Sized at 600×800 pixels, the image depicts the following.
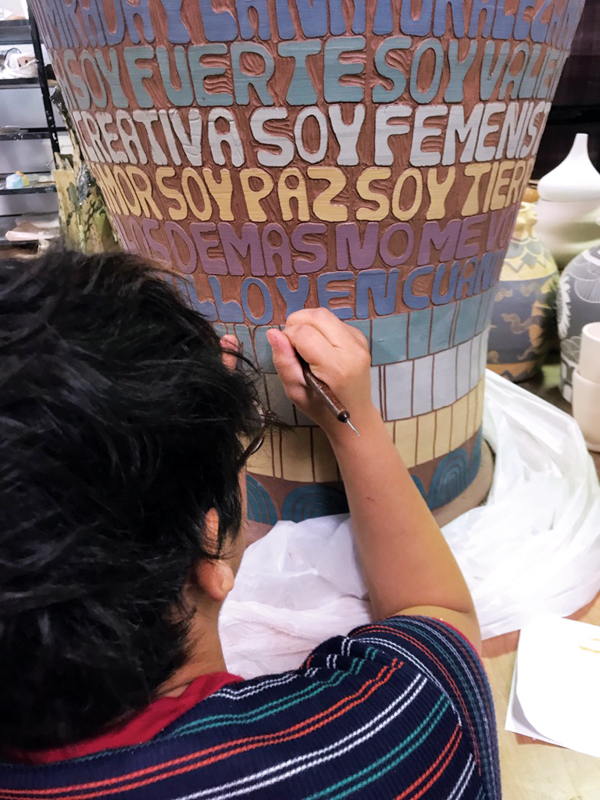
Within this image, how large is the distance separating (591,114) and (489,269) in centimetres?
84

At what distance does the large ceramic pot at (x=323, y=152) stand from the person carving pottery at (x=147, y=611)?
132mm

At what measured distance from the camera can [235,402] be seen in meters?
0.26

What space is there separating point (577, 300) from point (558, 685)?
1.49 ft

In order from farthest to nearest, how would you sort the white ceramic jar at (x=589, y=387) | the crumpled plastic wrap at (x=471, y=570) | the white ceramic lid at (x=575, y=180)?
the white ceramic lid at (x=575, y=180) → the white ceramic jar at (x=589, y=387) → the crumpled plastic wrap at (x=471, y=570)

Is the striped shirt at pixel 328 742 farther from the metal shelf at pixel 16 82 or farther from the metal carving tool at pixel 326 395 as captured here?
the metal shelf at pixel 16 82

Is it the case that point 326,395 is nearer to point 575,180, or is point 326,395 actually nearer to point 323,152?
point 323,152

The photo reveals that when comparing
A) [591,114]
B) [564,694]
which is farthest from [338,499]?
[591,114]

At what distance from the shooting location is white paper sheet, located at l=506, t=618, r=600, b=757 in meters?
0.39

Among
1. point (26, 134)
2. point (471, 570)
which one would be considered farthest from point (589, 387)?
point (26, 134)

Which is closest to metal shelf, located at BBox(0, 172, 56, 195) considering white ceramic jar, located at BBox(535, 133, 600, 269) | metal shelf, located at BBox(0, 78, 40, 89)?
metal shelf, located at BBox(0, 78, 40, 89)

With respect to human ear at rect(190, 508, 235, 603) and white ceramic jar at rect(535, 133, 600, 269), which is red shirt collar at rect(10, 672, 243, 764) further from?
white ceramic jar at rect(535, 133, 600, 269)

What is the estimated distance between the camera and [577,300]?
711mm

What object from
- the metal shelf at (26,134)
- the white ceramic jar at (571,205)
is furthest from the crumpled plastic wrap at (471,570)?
the metal shelf at (26,134)

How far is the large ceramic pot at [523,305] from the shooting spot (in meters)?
0.74
